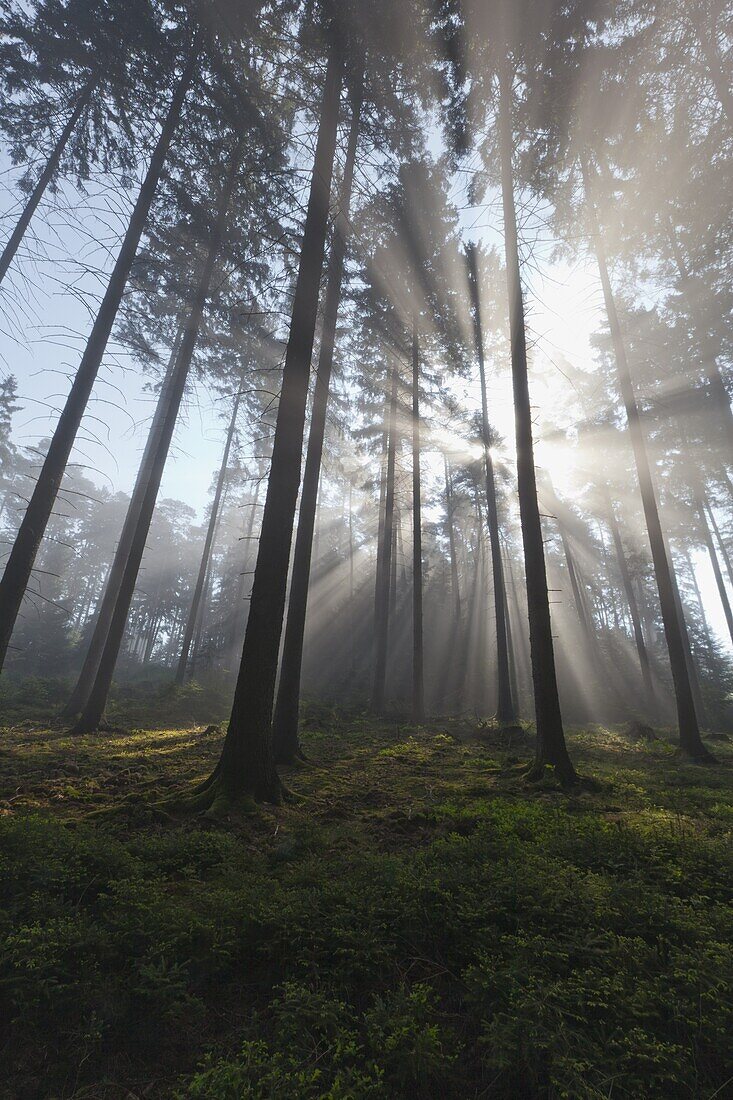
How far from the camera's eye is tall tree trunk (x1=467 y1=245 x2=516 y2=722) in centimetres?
1567

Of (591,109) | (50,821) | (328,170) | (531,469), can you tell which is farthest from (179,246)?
(50,821)

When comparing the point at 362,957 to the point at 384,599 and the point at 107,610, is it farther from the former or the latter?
the point at 384,599

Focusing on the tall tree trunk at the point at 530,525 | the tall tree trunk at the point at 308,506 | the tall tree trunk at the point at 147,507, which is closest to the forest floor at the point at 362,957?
the tall tree trunk at the point at 530,525

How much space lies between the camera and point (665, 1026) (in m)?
2.26

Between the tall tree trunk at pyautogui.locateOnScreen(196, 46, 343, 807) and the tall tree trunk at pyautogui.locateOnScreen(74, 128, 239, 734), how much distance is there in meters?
6.36

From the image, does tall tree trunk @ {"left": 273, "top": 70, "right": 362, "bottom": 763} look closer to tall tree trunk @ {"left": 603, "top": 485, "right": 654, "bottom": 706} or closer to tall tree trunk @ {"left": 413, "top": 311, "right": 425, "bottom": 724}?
tall tree trunk @ {"left": 413, "top": 311, "right": 425, "bottom": 724}

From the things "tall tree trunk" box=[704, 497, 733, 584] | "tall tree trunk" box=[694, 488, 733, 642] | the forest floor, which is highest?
"tall tree trunk" box=[704, 497, 733, 584]

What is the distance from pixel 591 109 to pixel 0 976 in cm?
1664

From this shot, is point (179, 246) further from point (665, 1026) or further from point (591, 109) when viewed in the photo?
point (665, 1026)

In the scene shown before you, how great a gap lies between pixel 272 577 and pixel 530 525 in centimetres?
520

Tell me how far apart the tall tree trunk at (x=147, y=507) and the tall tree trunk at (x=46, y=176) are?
340 cm

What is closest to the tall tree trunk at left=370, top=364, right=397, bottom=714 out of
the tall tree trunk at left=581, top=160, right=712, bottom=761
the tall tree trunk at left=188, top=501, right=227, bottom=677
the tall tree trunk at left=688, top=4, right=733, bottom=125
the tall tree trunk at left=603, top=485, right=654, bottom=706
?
the tall tree trunk at left=581, top=160, right=712, bottom=761

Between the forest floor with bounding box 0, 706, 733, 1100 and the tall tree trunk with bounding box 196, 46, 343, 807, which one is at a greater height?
the tall tree trunk with bounding box 196, 46, 343, 807

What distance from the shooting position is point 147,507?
13.0 m
